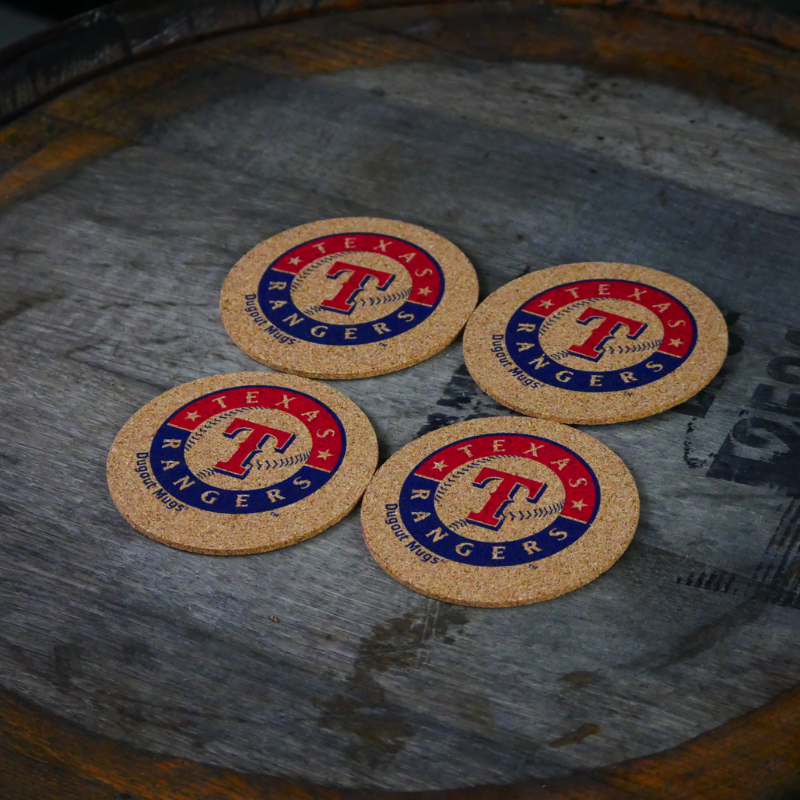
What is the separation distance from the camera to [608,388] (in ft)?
9.46

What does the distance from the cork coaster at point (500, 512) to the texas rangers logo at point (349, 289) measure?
1.45 feet

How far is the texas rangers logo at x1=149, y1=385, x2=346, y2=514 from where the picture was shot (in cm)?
Result: 270

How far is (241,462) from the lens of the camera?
2760 millimetres

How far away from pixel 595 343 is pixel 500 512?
0.61m

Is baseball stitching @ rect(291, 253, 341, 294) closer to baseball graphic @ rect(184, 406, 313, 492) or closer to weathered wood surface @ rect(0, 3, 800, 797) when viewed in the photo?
weathered wood surface @ rect(0, 3, 800, 797)

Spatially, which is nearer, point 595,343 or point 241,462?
point 241,462

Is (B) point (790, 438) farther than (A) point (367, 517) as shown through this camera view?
Yes

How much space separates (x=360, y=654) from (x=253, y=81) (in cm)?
226

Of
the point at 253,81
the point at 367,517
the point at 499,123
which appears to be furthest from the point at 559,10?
the point at 367,517

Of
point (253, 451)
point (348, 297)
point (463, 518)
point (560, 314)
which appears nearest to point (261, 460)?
point (253, 451)

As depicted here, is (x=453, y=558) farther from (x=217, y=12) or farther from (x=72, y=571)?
(x=217, y=12)

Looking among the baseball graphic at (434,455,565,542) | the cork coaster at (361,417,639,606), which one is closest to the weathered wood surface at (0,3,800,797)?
the cork coaster at (361,417,639,606)

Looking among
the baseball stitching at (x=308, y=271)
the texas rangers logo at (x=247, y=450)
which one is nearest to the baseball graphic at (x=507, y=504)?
the texas rangers logo at (x=247, y=450)

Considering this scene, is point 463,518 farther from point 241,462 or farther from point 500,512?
point 241,462
